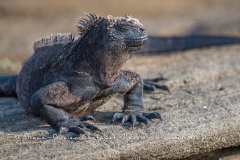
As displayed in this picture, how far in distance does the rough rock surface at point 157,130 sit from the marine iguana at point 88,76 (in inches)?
5.8

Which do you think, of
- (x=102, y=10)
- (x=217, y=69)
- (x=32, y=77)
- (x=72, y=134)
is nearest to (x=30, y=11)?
(x=102, y=10)

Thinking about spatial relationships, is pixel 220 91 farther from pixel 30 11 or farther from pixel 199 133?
pixel 30 11

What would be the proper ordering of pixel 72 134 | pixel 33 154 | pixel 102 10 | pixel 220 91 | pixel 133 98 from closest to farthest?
1. pixel 33 154
2. pixel 72 134
3. pixel 133 98
4. pixel 220 91
5. pixel 102 10

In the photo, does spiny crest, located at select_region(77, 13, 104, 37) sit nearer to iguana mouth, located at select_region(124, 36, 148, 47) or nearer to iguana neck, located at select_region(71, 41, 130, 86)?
iguana neck, located at select_region(71, 41, 130, 86)

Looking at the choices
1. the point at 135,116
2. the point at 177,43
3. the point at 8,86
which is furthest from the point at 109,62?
the point at 177,43

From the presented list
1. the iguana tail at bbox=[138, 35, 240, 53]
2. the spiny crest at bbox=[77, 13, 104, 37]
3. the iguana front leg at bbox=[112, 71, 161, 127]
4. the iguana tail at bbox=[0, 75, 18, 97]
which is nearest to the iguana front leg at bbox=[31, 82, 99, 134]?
the iguana front leg at bbox=[112, 71, 161, 127]

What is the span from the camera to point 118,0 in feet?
39.7

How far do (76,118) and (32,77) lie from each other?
0.81 m

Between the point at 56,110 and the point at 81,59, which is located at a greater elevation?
the point at 81,59

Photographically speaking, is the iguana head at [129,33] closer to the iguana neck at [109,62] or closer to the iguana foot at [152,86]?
the iguana neck at [109,62]

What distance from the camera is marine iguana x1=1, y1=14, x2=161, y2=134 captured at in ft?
15.7

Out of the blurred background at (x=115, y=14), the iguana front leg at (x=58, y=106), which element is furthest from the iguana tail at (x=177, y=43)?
the iguana front leg at (x=58, y=106)

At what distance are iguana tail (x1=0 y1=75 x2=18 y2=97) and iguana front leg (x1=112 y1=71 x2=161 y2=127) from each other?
1.53m

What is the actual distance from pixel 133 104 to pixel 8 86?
170cm
